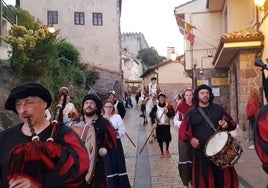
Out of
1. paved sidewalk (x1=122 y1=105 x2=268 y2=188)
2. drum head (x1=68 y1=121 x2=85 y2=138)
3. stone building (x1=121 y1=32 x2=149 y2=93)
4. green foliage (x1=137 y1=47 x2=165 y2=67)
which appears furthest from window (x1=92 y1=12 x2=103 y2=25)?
drum head (x1=68 y1=121 x2=85 y2=138)

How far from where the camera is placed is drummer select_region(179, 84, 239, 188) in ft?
19.6

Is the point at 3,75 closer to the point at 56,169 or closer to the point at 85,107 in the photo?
the point at 85,107

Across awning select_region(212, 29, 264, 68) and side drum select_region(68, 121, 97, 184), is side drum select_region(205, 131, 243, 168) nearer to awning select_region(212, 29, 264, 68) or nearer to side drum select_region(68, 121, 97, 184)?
side drum select_region(68, 121, 97, 184)

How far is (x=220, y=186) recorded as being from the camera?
236 inches

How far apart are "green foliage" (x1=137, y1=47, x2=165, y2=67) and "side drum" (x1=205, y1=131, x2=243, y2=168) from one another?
224ft

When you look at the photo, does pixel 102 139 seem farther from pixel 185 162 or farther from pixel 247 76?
pixel 247 76

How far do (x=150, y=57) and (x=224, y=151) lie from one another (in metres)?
71.1

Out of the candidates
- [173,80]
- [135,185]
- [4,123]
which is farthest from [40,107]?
[173,80]

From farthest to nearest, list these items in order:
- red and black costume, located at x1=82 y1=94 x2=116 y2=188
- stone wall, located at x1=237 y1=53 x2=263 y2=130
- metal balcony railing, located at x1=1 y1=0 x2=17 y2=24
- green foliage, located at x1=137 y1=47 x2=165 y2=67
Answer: green foliage, located at x1=137 y1=47 x2=165 y2=67 → metal balcony railing, located at x1=1 y1=0 x2=17 y2=24 → stone wall, located at x1=237 y1=53 x2=263 y2=130 → red and black costume, located at x1=82 y1=94 x2=116 y2=188

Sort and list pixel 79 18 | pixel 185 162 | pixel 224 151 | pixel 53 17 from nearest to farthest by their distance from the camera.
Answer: pixel 224 151 < pixel 185 162 < pixel 53 17 < pixel 79 18

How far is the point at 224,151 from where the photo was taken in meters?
5.65

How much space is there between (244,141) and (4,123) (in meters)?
7.11

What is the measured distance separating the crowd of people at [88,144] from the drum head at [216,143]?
0.24ft

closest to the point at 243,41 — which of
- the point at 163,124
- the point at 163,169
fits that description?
the point at 163,124
